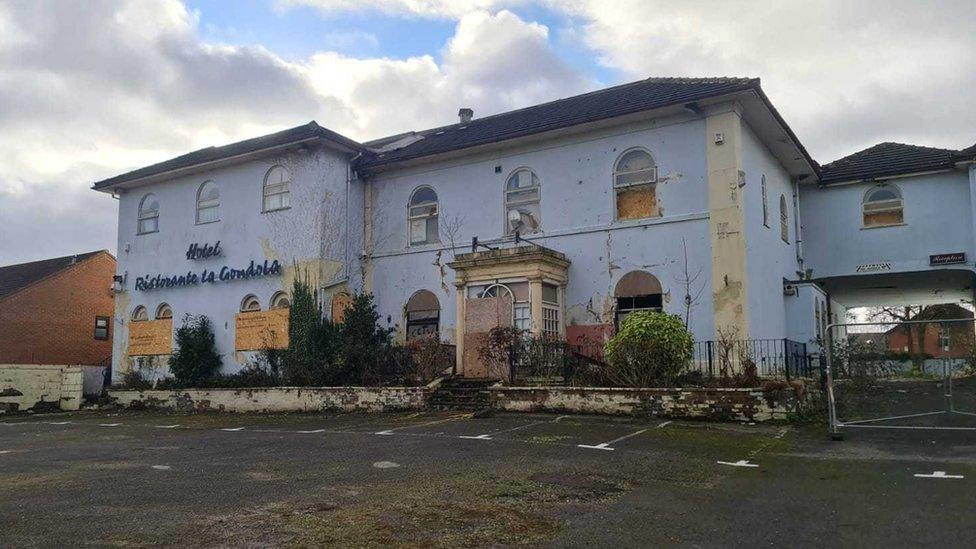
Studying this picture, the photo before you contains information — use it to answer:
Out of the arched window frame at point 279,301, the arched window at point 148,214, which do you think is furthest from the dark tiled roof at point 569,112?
the arched window at point 148,214

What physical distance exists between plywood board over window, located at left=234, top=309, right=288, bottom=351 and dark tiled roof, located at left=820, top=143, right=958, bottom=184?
16.8 meters

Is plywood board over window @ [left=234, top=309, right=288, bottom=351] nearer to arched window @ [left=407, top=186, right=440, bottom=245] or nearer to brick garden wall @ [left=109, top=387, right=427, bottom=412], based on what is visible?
brick garden wall @ [left=109, top=387, right=427, bottom=412]

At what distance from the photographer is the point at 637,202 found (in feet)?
58.1

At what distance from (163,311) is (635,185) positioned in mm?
16194

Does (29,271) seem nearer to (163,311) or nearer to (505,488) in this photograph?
(163,311)

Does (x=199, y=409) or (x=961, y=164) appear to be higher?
(x=961, y=164)

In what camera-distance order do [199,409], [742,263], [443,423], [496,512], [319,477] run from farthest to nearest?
[199,409] < [742,263] < [443,423] < [319,477] < [496,512]

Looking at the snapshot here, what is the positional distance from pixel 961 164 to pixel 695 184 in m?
9.10

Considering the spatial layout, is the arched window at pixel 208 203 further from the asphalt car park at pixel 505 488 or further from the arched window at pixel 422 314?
the asphalt car park at pixel 505 488

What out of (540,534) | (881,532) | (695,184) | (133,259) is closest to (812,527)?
(881,532)

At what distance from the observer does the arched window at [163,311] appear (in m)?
24.2

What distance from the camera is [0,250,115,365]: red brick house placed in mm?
32719

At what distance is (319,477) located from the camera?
799 centimetres

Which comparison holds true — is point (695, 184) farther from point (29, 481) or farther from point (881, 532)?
point (29, 481)
